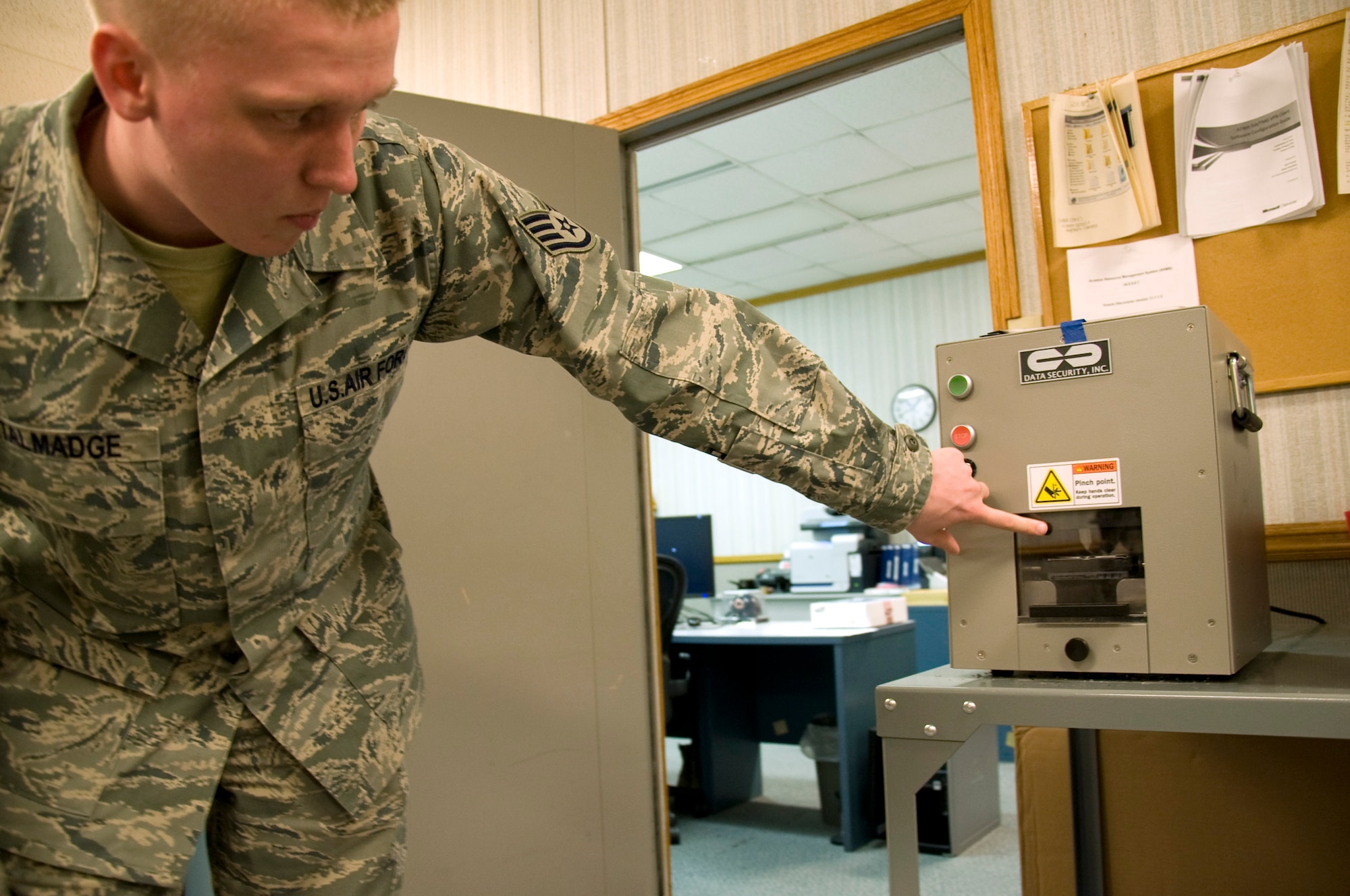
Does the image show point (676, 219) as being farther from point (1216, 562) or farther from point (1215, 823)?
point (1216, 562)

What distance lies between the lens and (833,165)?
4.87m

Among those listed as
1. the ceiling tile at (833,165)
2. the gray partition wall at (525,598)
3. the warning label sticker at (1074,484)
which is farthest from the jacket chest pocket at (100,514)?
the ceiling tile at (833,165)

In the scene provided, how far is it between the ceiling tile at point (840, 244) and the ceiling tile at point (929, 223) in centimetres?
9

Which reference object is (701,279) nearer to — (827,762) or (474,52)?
(827,762)

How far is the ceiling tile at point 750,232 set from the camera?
556 cm

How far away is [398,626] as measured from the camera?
1005 millimetres

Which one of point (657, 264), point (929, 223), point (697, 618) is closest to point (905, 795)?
point (697, 618)

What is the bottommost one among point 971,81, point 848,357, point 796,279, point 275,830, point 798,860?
point 798,860

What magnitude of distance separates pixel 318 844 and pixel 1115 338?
920mm

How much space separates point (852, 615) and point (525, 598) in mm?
1691

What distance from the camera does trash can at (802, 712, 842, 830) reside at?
3.24 m

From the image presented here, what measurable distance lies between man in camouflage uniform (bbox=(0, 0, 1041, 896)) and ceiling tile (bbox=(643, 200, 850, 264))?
4.65 metres

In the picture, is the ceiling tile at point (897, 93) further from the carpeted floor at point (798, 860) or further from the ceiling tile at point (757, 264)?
the carpeted floor at point (798, 860)

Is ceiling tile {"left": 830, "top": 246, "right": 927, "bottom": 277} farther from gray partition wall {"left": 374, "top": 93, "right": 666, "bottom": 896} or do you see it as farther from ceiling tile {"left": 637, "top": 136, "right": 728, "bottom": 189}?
gray partition wall {"left": 374, "top": 93, "right": 666, "bottom": 896}
